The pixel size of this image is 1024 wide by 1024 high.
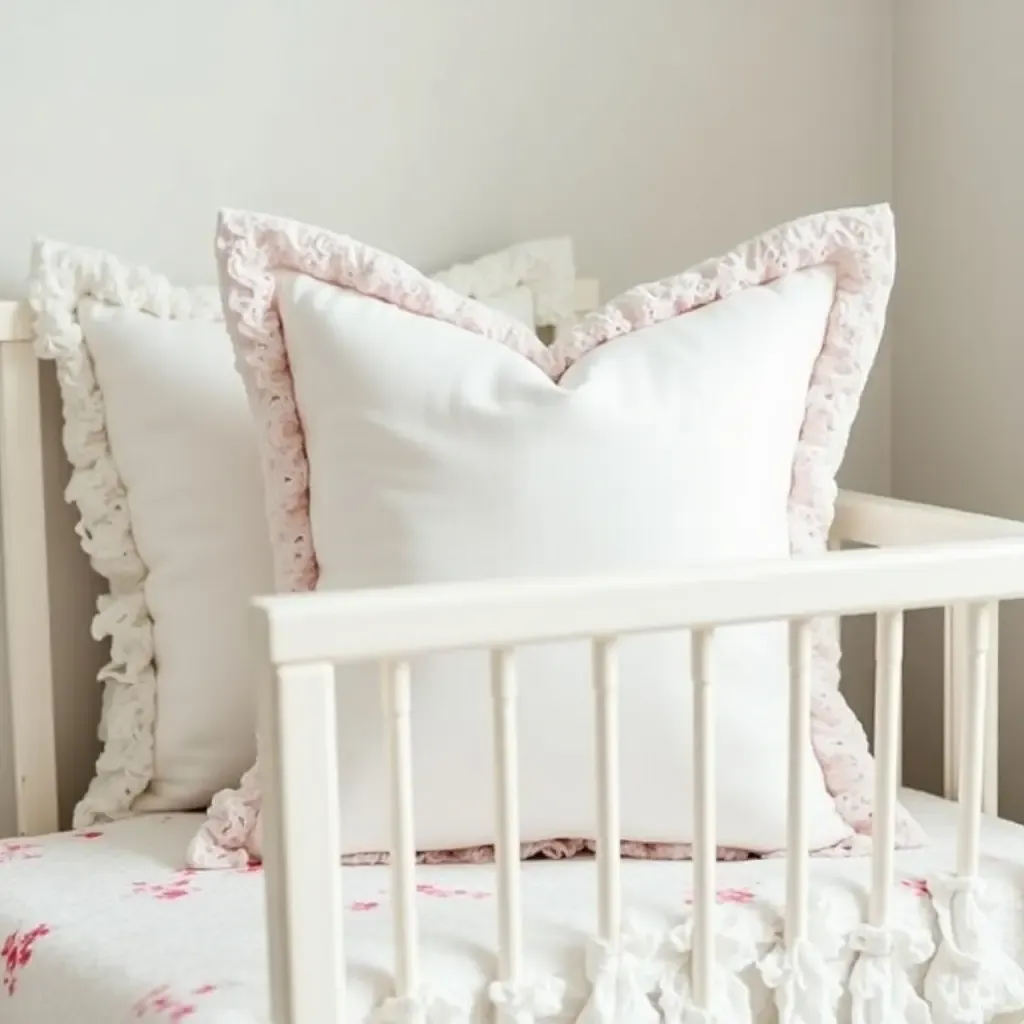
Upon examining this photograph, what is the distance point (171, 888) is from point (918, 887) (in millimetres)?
528

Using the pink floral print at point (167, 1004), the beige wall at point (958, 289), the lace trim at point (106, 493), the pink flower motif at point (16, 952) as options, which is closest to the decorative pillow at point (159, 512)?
the lace trim at point (106, 493)

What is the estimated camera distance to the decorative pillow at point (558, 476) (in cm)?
120

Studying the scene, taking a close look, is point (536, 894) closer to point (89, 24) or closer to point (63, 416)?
point (63, 416)

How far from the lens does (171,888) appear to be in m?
A: 1.21

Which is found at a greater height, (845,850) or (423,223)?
(423,223)

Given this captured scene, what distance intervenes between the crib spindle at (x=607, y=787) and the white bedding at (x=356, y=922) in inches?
1.8

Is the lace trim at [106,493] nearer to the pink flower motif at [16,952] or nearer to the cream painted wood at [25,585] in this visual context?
the cream painted wood at [25,585]

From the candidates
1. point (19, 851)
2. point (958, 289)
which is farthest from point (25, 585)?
point (958, 289)

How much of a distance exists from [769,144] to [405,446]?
777 mm

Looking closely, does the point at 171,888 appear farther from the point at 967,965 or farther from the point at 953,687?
the point at 953,687

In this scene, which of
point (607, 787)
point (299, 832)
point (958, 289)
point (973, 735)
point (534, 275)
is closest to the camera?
point (299, 832)

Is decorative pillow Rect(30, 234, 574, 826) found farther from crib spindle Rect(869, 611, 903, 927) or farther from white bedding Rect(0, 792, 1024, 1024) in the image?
crib spindle Rect(869, 611, 903, 927)

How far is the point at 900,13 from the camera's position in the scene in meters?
1.84

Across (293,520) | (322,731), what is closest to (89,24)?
(293,520)
